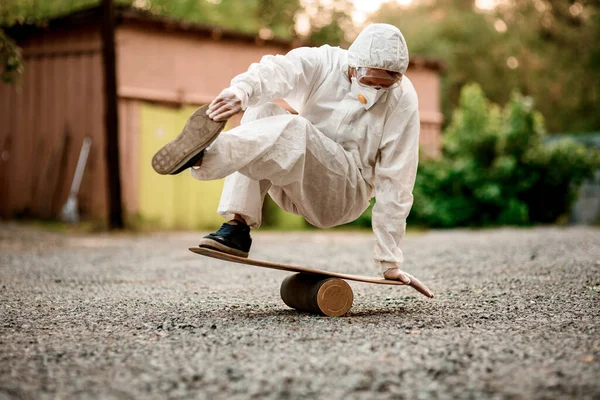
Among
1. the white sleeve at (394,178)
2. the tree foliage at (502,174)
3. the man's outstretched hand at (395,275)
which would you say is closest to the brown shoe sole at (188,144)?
the white sleeve at (394,178)

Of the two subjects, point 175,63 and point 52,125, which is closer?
point 175,63

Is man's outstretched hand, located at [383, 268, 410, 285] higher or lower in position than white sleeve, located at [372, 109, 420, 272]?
lower

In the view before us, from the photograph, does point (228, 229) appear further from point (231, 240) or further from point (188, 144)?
point (188, 144)

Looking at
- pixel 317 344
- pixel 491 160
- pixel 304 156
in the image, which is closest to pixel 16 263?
pixel 304 156

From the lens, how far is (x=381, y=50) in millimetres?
3689

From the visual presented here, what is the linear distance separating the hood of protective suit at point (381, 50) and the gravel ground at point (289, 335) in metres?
1.33

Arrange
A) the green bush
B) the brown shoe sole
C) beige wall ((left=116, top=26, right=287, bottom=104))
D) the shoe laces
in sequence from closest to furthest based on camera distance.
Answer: the brown shoe sole → the shoe laces → beige wall ((left=116, top=26, right=287, bottom=104)) → the green bush

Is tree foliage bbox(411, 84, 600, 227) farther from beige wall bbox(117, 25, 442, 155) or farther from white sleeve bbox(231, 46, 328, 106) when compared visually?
white sleeve bbox(231, 46, 328, 106)

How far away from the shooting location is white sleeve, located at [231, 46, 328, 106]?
3.47m

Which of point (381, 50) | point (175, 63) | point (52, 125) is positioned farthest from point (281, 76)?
point (52, 125)

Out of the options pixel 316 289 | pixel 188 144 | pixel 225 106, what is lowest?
pixel 316 289

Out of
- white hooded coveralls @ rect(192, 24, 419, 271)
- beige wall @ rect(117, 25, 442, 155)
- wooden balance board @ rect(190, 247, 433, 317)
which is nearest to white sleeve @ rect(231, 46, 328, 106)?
white hooded coveralls @ rect(192, 24, 419, 271)

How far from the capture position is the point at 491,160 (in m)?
13.7

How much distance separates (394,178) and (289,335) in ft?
3.74
